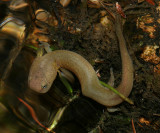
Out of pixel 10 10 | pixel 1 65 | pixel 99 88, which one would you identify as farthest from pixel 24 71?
pixel 99 88

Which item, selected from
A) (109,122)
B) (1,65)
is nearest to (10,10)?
(1,65)

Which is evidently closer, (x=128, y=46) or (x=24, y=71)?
(x=128, y=46)

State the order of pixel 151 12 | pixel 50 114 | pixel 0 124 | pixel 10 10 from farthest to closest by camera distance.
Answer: pixel 10 10 < pixel 50 114 < pixel 151 12 < pixel 0 124

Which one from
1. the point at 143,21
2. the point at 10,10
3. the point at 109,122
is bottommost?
the point at 109,122

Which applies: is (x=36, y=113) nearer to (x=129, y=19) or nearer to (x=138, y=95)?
(x=138, y=95)

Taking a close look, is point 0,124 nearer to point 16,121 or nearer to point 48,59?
point 16,121

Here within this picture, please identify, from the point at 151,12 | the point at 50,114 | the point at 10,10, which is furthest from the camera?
the point at 10,10

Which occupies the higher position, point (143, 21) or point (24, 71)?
point (143, 21)

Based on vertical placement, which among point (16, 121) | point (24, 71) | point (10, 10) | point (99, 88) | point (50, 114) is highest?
point (10, 10)

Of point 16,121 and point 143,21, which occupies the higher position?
point 143,21
